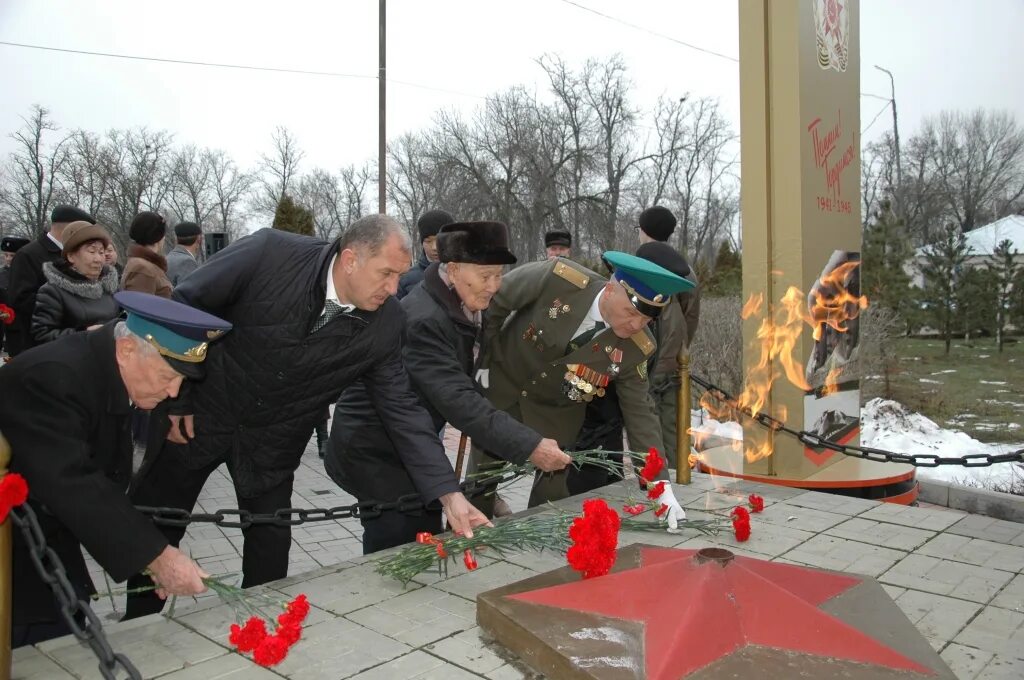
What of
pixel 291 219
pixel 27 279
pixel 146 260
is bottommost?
pixel 27 279

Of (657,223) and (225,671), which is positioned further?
(657,223)

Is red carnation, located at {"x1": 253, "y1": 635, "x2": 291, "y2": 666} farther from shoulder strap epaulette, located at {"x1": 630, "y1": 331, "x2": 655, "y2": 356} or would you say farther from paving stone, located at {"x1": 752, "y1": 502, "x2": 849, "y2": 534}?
paving stone, located at {"x1": 752, "y1": 502, "x2": 849, "y2": 534}

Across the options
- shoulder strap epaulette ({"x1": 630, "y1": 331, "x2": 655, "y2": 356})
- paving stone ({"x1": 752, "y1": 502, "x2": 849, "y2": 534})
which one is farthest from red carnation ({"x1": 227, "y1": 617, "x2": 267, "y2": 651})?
paving stone ({"x1": 752, "y1": 502, "x2": 849, "y2": 534})

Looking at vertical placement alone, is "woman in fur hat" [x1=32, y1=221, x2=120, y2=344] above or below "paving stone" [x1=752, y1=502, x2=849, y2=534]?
above

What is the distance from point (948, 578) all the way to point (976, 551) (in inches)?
21.3

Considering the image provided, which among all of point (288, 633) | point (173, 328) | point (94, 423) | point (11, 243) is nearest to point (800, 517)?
point (288, 633)

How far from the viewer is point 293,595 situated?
3385mm

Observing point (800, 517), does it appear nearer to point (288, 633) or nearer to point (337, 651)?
point (337, 651)

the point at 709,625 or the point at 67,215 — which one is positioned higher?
the point at 67,215

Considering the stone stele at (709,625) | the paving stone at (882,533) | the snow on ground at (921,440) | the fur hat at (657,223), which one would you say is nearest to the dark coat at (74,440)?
the stone stele at (709,625)

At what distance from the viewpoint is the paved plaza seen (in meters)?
2.72

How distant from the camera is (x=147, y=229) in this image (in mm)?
6344

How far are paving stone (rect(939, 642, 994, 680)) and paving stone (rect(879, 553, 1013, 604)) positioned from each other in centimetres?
56

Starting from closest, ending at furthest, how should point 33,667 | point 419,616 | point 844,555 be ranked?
point 33,667 → point 419,616 → point 844,555
